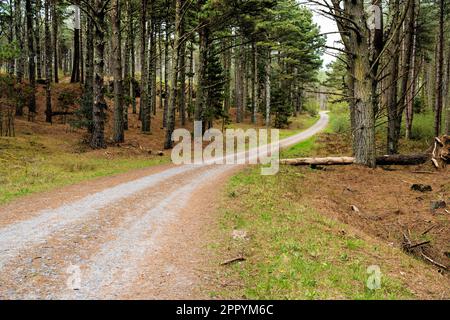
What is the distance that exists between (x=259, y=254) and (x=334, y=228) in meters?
2.36

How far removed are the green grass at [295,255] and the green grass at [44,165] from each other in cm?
635

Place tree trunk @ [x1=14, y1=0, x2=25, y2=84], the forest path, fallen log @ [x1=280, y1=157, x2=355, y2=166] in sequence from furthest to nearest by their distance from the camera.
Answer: tree trunk @ [x1=14, y1=0, x2=25, y2=84], fallen log @ [x1=280, y1=157, x2=355, y2=166], the forest path

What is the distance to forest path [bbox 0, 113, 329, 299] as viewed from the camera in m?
4.86

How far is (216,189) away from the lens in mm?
11766

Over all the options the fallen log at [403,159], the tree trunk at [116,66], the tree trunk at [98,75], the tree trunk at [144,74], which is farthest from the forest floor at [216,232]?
the tree trunk at [144,74]

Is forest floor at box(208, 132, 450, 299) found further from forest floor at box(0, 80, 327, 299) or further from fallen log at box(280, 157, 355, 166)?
fallen log at box(280, 157, 355, 166)

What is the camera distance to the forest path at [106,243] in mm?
4859

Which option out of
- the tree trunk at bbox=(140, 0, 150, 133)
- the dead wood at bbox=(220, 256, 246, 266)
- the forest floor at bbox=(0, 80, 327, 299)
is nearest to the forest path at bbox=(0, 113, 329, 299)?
the forest floor at bbox=(0, 80, 327, 299)

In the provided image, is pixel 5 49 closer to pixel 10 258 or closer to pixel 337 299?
pixel 10 258

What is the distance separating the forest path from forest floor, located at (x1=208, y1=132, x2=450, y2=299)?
647mm

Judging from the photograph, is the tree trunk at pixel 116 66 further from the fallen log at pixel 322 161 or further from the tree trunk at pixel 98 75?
the fallen log at pixel 322 161

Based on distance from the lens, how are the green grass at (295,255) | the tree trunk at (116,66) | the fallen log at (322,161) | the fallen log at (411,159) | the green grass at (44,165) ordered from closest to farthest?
the green grass at (295,255)
the green grass at (44,165)
the fallen log at (411,159)
the fallen log at (322,161)
the tree trunk at (116,66)
